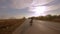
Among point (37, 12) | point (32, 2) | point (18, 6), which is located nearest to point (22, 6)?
point (18, 6)

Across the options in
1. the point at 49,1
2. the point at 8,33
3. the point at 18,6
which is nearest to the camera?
the point at 8,33

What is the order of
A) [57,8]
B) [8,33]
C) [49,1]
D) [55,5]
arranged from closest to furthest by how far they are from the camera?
[8,33] → [57,8] → [55,5] → [49,1]

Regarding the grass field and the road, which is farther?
the grass field

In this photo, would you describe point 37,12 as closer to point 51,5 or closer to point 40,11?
point 40,11

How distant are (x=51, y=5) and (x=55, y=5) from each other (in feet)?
1.88

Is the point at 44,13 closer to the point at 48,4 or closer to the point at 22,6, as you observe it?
the point at 48,4

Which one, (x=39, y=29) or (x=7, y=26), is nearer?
(x=39, y=29)

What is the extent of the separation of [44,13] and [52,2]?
64 cm

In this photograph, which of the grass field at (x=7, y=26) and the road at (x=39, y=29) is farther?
the grass field at (x=7, y=26)

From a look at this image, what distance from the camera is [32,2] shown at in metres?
7.40

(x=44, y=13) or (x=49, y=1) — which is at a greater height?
(x=49, y=1)

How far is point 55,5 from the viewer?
6660mm

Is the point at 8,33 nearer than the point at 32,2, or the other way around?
the point at 8,33

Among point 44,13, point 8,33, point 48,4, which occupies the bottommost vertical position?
point 8,33
